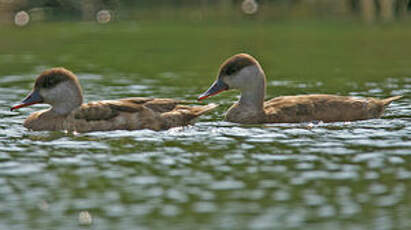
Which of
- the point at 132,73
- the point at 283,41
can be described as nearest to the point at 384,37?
the point at 283,41

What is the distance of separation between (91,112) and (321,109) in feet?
11.5

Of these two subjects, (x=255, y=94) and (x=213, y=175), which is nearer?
(x=213, y=175)

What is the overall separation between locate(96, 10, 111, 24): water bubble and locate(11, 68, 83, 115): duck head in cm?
1957

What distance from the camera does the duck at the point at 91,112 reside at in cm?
1195

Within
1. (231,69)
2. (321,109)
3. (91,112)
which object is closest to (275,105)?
(321,109)

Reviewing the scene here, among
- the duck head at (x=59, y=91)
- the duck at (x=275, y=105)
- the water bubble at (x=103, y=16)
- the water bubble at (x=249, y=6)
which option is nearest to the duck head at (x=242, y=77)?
the duck at (x=275, y=105)

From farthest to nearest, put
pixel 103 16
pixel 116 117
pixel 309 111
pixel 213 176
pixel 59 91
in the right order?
pixel 103 16 → pixel 309 111 → pixel 59 91 → pixel 116 117 → pixel 213 176

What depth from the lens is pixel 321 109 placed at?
12641 millimetres

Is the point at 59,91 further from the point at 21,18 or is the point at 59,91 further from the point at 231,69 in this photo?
the point at 21,18

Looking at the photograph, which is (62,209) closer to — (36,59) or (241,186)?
(241,186)

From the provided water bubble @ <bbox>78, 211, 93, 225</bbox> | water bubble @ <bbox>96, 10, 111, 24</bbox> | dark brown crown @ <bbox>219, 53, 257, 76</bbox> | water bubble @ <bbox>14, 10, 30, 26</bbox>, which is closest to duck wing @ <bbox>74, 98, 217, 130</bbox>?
dark brown crown @ <bbox>219, 53, 257, 76</bbox>

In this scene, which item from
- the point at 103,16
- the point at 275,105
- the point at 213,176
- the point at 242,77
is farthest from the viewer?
the point at 103,16

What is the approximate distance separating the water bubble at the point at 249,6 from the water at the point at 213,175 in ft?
69.2

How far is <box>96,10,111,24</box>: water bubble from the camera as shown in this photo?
32350 millimetres
